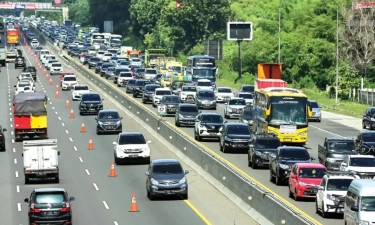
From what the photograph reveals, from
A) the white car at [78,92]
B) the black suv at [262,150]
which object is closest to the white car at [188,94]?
the white car at [78,92]

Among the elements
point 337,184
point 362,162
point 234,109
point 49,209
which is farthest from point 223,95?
point 49,209

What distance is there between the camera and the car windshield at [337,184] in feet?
118

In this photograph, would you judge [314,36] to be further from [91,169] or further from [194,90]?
[91,169]

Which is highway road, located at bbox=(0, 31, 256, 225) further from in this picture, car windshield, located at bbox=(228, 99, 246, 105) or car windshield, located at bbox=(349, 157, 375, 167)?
car windshield, located at bbox=(228, 99, 246, 105)

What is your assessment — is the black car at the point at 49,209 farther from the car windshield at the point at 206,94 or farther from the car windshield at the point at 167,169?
the car windshield at the point at 206,94

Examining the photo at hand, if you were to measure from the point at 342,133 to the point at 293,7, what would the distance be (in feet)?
223

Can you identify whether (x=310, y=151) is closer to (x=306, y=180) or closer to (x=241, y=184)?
(x=306, y=180)

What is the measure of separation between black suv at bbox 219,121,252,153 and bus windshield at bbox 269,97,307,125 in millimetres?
1529

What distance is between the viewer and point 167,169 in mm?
42562

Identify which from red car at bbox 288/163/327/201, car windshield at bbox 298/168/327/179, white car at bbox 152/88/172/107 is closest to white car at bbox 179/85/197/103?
white car at bbox 152/88/172/107

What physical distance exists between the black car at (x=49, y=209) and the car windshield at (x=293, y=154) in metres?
12.0

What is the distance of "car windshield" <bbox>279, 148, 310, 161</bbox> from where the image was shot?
4494 centimetres

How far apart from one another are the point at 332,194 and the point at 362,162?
26.3 feet

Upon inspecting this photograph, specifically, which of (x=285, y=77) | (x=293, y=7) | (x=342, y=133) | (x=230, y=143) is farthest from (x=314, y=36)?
(x=230, y=143)
